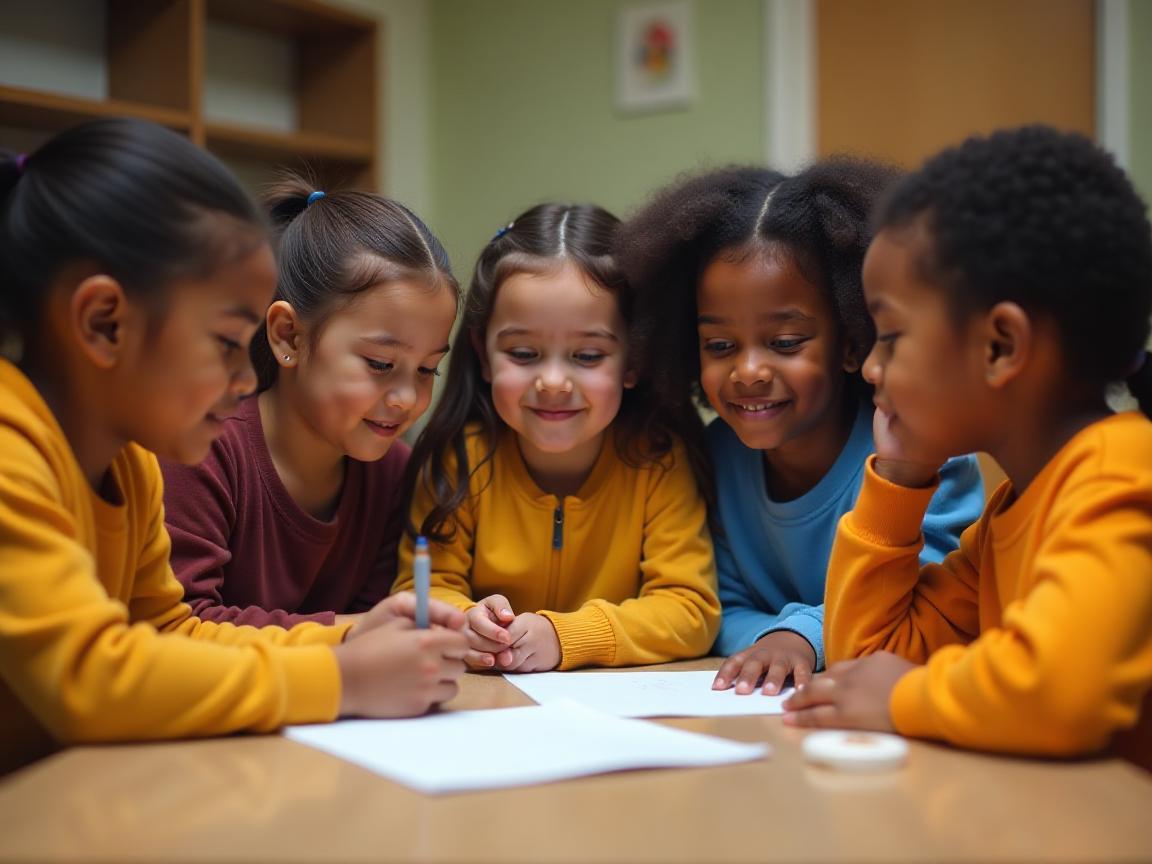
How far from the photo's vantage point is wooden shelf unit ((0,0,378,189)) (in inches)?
117

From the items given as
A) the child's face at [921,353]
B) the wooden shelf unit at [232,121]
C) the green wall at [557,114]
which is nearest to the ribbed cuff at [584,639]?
the child's face at [921,353]

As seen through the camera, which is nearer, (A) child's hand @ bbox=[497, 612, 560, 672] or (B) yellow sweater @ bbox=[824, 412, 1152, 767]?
(B) yellow sweater @ bbox=[824, 412, 1152, 767]

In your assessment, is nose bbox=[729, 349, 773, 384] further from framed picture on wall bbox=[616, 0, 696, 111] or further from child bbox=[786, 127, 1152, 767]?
framed picture on wall bbox=[616, 0, 696, 111]

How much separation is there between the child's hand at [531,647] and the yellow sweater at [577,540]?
0.22m

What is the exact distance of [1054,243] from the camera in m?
0.95

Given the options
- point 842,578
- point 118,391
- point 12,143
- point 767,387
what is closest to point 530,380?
point 767,387

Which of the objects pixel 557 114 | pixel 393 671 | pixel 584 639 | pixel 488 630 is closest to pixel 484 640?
pixel 488 630

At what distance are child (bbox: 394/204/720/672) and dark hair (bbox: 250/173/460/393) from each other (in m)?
0.14

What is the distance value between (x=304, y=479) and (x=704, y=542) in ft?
1.89

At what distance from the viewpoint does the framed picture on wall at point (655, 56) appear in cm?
361

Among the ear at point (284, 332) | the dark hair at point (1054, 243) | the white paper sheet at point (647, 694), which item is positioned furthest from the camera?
the ear at point (284, 332)

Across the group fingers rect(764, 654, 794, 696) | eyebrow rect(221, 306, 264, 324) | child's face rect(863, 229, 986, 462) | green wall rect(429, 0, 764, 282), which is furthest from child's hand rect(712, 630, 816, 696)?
green wall rect(429, 0, 764, 282)

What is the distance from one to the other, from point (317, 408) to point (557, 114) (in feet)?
8.52

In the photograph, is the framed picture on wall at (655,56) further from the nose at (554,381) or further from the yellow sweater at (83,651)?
the yellow sweater at (83,651)
